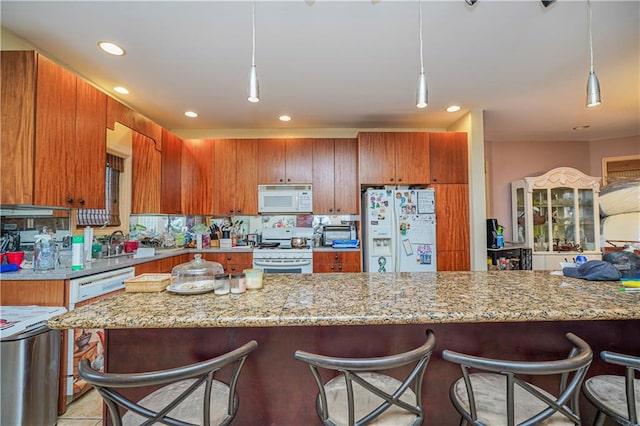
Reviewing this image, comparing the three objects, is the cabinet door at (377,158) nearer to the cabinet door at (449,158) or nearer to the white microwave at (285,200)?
the cabinet door at (449,158)

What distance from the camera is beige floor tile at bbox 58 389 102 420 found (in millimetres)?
1823

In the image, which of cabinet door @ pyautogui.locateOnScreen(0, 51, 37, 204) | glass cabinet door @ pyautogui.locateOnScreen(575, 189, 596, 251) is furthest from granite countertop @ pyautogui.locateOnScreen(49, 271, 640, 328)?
glass cabinet door @ pyautogui.locateOnScreen(575, 189, 596, 251)

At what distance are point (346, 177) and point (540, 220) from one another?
117 inches

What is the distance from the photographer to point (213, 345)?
48.3 inches

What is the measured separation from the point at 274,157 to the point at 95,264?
2.29m

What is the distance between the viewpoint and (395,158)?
11.9ft

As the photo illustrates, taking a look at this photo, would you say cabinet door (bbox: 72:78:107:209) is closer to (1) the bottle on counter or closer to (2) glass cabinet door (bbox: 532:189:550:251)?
(1) the bottle on counter

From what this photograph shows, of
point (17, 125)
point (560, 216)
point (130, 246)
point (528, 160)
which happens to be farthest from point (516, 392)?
point (528, 160)

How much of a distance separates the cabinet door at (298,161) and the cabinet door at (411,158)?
3.74 feet

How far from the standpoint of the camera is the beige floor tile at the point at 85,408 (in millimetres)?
1823

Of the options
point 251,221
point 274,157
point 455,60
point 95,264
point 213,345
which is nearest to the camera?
point 213,345

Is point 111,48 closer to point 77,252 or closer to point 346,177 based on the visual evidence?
point 77,252

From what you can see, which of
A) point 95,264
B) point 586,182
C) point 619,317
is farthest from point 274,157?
point 586,182

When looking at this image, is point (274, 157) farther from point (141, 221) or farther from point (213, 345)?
point (213, 345)
